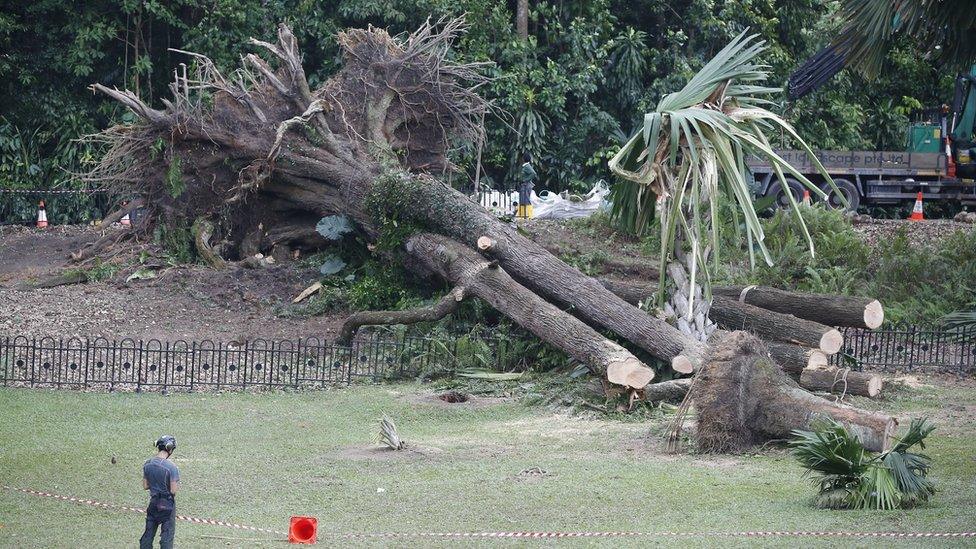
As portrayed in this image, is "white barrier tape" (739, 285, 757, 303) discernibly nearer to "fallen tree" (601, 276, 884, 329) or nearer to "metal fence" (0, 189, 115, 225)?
"fallen tree" (601, 276, 884, 329)

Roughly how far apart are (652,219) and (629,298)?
4.31ft

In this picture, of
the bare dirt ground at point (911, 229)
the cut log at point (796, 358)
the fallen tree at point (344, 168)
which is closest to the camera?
the cut log at point (796, 358)

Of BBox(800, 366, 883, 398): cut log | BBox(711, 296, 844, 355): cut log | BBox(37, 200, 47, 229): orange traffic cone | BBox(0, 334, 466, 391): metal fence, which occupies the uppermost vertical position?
BBox(37, 200, 47, 229): orange traffic cone

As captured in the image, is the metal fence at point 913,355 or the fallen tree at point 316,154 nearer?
the metal fence at point 913,355

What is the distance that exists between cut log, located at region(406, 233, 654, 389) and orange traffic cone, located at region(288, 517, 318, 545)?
5.66 meters

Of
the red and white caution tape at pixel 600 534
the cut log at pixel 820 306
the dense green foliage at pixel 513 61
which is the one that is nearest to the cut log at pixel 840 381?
the cut log at pixel 820 306

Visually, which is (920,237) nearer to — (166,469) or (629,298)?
(629,298)

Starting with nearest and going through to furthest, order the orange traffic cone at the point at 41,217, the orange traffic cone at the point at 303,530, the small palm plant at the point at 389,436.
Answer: the orange traffic cone at the point at 303,530
the small palm plant at the point at 389,436
the orange traffic cone at the point at 41,217

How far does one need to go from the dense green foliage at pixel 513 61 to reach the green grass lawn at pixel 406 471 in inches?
551

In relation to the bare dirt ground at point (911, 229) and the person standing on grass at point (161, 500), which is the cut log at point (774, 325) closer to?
the bare dirt ground at point (911, 229)

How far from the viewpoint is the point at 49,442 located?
34.4 ft

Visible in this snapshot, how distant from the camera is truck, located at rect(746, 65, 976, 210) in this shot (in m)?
23.9

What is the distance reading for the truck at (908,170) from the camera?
78.4 feet

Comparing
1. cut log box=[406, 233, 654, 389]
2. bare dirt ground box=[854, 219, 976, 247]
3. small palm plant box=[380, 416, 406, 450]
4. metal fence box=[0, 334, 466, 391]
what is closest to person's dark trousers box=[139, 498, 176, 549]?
small palm plant box=[380, 416, 406, 450]
